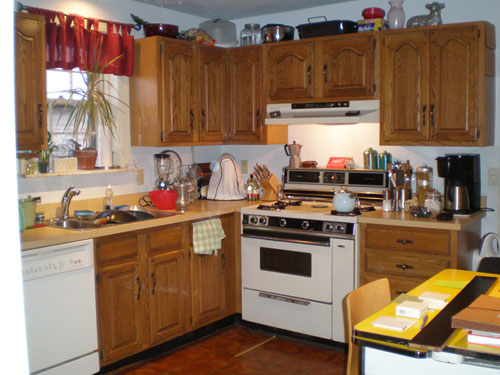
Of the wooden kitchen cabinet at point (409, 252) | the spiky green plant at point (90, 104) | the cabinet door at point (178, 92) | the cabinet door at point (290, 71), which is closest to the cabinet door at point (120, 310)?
the spiky green plant at point (90, 104)

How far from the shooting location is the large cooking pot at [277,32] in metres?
4.27

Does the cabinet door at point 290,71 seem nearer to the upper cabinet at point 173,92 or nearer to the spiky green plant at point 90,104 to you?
the upper cabinet at point 173,92

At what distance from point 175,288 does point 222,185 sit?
1108 mm

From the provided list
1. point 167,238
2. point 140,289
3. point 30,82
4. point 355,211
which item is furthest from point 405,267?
point 30,82

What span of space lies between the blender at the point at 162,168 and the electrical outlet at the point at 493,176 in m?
2.41

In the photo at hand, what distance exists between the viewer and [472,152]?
3.84 meters

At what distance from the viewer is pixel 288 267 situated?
3.86m

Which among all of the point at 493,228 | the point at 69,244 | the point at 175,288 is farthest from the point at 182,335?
the point at 493,228

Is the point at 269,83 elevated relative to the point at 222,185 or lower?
elevated

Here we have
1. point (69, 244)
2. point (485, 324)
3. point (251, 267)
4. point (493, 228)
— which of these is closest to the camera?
point (485, 324)

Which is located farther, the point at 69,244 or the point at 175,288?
the point at 175,288

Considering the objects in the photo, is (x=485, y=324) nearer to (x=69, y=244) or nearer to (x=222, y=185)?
(x=69, y=244)

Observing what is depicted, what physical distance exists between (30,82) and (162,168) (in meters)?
1.42

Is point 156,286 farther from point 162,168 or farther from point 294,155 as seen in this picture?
point 294,155
